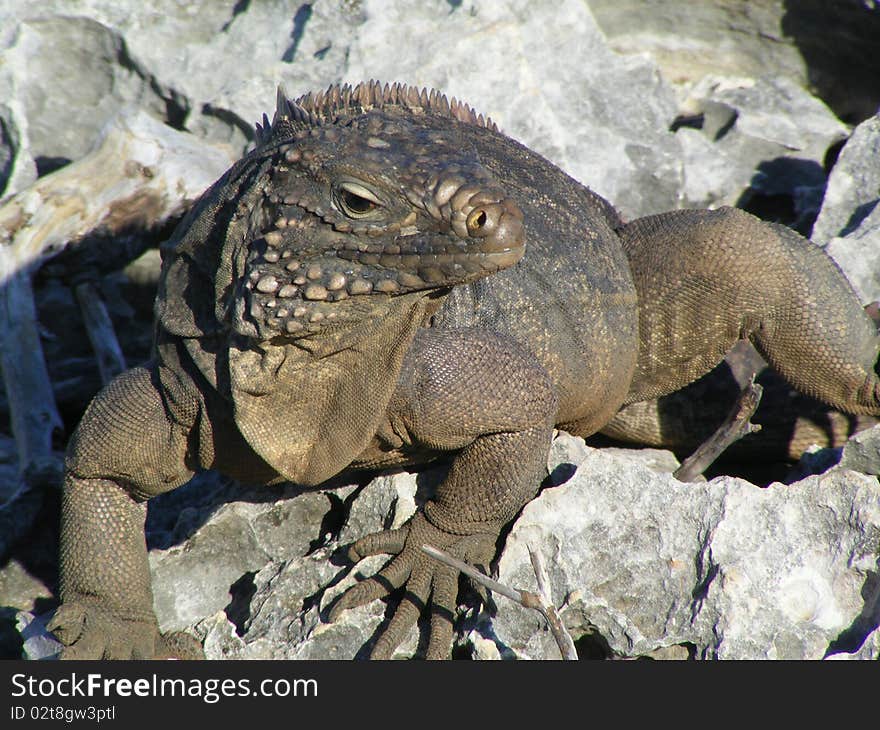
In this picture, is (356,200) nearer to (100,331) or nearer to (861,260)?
(100,331)

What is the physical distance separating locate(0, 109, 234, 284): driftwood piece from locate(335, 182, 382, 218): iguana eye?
2.61 meters

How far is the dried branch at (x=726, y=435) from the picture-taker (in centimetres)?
396

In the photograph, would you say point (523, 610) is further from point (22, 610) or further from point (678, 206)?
point (678, 206)

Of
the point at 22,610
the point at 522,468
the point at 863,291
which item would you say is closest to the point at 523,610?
the point at 522,468

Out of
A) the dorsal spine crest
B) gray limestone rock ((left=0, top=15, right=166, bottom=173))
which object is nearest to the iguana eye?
the dorsal spine crest

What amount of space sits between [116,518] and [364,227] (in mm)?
1416

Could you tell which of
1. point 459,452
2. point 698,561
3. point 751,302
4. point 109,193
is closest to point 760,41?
point 751,302

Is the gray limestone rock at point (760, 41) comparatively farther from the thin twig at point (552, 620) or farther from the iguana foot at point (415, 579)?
the thin twig at point (552, 620)

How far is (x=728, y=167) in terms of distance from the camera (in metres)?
5.71

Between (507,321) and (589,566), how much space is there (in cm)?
89

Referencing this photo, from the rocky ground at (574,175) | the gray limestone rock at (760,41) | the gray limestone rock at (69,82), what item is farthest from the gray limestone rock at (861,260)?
the gray limestone rock at (69,82)

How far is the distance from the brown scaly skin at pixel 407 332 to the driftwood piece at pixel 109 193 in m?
1.85

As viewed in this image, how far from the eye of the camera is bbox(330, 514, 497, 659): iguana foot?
3.37 metres

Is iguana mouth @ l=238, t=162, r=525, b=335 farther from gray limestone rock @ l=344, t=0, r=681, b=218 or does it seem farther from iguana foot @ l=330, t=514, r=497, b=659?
gray limestone rock @ l=344, t=0, r=681, b=218
